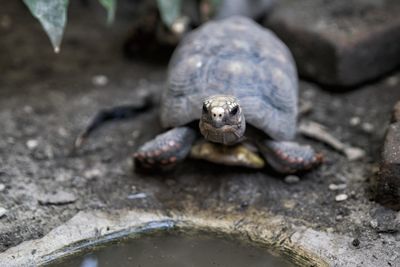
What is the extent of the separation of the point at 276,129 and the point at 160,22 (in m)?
1.52

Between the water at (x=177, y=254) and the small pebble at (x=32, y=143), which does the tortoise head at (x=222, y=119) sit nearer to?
the water at (x=177, y=254)

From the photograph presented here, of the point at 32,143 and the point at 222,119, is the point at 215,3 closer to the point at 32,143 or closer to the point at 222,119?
the point at 32,143

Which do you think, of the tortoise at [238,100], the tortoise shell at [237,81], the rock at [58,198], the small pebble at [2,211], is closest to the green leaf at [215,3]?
the tortoise shell at [237,81]

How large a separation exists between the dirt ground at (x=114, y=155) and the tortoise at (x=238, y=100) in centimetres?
13

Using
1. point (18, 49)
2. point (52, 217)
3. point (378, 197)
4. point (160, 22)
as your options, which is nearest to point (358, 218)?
point (378, 197)

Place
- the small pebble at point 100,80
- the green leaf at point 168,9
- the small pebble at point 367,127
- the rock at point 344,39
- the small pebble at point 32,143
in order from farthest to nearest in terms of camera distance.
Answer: the small pebble at point 100,80 < the rock at point 344,39 < the green leaf at point 168,9 < the small pebble at point 367,127 < the small pebble at point 32,143

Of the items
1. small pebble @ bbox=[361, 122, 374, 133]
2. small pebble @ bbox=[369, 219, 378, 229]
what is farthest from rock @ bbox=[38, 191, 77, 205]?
small pebble @ bbox=[361, 122, 374, 133]

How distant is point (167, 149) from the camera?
316 cm

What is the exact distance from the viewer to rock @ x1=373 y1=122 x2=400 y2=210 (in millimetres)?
2832

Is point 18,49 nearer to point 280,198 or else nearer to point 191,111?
point 191,111

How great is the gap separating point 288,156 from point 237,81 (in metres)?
0.44

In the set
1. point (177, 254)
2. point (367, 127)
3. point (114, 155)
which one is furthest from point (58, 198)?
point (367, 127)

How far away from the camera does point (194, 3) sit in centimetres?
452

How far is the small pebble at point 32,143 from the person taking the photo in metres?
3.51
